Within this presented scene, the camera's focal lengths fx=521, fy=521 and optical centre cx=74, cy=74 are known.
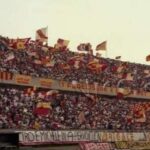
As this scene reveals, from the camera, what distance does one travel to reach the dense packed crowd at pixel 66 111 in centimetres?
3497

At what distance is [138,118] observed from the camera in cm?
4478

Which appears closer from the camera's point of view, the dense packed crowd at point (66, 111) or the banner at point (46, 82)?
the dense packed crowd at point (66, 111)

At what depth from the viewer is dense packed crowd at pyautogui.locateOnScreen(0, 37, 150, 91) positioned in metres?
41.6

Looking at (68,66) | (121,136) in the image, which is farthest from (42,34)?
(121,136)

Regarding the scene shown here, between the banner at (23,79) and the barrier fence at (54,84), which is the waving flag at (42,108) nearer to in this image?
the barrier fence at (54,84)

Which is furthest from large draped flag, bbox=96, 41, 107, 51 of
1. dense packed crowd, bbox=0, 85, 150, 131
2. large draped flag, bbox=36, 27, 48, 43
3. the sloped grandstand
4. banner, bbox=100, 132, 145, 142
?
banner, bbox=100, 132, 145, 142

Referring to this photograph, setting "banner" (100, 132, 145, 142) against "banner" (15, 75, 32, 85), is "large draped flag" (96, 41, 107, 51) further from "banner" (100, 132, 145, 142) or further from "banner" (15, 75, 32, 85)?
"banner" (100, 132, 145, 142)

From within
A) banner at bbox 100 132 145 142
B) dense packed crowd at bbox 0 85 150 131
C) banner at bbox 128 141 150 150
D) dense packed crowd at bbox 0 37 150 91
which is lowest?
banner at bbox 128 141 150 150

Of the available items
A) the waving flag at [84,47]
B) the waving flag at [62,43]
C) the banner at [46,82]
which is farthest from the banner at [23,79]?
the waving flag at [84,47]

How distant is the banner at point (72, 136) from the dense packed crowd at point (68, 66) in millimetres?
7351

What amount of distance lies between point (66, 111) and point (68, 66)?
7920 millimetres

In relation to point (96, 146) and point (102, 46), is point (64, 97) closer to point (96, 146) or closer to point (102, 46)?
point (96, 146)

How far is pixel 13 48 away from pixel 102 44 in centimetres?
1651

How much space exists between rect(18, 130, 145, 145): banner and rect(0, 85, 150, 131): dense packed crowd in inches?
31.2
